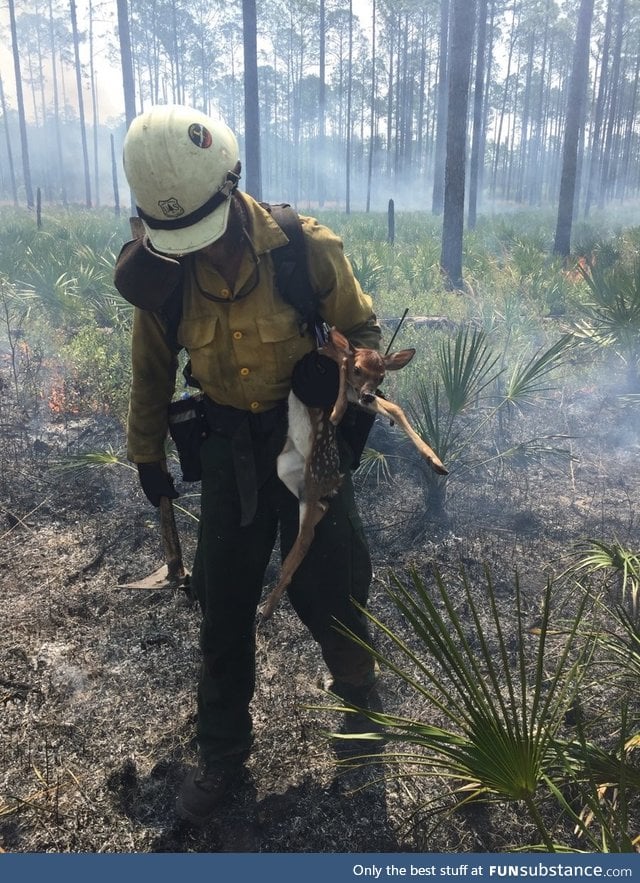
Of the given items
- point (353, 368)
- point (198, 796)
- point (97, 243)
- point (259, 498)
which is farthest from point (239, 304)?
point (97, 243)

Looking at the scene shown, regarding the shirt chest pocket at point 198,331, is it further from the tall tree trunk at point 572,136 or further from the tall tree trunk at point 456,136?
the tall tree trunk at point 572,136

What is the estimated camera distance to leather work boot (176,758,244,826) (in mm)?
2010

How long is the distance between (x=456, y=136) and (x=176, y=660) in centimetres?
953

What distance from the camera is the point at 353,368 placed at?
1.72 metres

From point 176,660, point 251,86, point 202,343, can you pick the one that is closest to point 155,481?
point 202,343

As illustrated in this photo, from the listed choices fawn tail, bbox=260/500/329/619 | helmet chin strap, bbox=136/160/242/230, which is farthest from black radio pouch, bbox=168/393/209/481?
helmet chin strap, bbox=136/160/242/230

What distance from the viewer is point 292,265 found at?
1872mm

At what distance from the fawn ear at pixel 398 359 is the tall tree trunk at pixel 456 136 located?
8.76m

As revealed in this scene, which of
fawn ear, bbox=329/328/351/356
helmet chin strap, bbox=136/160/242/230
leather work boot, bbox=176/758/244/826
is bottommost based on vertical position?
leather work boot, bbox=176/758/244/826

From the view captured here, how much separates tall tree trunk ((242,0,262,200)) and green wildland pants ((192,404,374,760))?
41.4ft

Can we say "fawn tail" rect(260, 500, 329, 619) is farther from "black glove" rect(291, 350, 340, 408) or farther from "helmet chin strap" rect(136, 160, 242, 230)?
"helmet chin strap" rect(136, 160, 242, 230)

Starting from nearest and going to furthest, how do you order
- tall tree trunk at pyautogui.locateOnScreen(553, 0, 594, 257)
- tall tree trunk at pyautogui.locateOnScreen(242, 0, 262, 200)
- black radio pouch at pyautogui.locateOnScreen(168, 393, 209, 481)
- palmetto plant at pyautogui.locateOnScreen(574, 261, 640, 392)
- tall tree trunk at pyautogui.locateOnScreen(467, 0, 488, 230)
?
1. black radio pouch at pyautogui.locateOnScreen(168, 393, 209, 481)
2. palmetto plant at pyautogui.locateOnScreen(574, 261, 640, 392)
3. tall tree trunk at pyautogui.locateOnScreen(553, 0, 594, 257)
4. tall tree trunk at pyautogui.locateOnScreen(242, 0, 262, 200)
5. tall tree trunk at pyautogui.locateOnScreen(467, 0, 488, 230)

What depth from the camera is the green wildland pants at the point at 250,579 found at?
6.60ft

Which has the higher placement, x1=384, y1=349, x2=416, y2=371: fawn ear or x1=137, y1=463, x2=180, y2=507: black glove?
x1=384, y1=349, x2=416, y2=371: fawn ear
